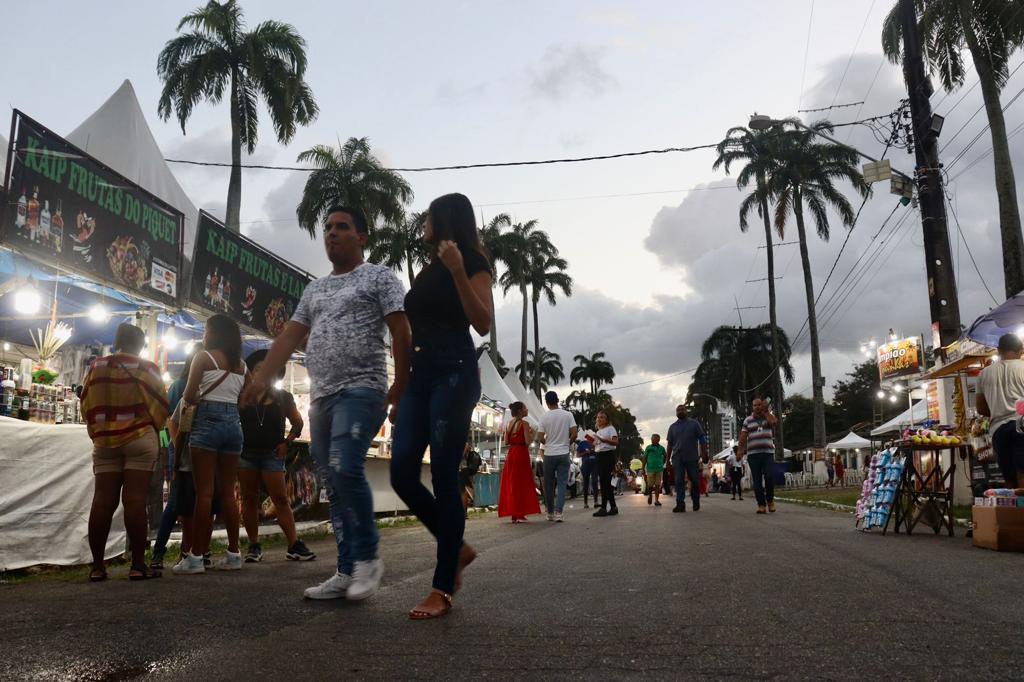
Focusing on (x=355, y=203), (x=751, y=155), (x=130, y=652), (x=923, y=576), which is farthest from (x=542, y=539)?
(x=751, y=155)

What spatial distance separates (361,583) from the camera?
3.79 metres

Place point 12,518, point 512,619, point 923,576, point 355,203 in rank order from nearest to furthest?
point 512,619 < point 923,576 < point 12,518 < point 355,203

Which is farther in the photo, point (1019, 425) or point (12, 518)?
point (1019, 425)

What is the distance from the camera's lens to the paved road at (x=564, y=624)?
2.48 metres

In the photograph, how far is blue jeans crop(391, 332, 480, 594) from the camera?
364 centimetres

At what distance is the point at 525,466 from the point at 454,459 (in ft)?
28.3

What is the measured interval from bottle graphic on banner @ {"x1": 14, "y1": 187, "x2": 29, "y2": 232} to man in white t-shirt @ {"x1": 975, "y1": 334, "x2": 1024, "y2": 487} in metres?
9.69

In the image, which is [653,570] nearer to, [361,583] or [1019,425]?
[361,583]

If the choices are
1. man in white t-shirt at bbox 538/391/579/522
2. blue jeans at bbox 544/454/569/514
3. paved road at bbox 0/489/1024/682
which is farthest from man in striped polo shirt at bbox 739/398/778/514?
paved road at bbox 0/489/1024/682

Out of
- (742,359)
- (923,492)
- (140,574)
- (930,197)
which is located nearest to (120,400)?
(140,574)

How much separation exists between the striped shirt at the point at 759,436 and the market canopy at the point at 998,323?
10.7 ft

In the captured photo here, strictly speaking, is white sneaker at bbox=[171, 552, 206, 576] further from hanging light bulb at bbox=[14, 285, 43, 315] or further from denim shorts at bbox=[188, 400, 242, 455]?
hanging light bulb at bbox=[14, 285, 43, 315]

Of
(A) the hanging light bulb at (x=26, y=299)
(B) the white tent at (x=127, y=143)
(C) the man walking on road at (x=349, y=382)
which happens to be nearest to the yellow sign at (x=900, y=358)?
(B) the white tent at (x=127, y=143)

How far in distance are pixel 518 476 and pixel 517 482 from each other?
0.10 metres
